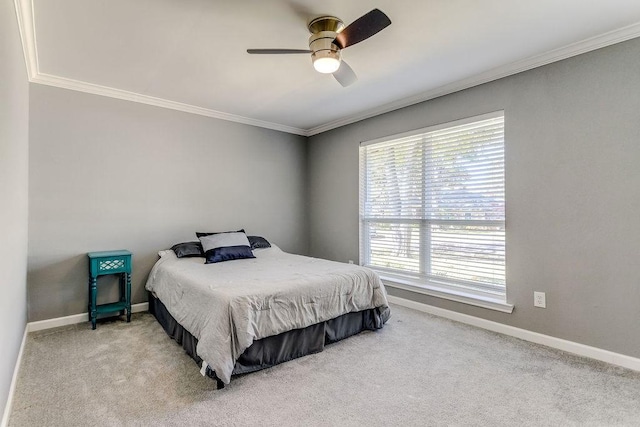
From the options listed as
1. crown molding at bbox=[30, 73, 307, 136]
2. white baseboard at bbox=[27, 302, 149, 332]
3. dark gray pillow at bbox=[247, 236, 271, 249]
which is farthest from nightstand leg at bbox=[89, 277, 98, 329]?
crown molding at bbox=[30, 73, 307, 136]

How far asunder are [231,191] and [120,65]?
193 centimetres

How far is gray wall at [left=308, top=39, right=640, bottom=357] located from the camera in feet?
7.72

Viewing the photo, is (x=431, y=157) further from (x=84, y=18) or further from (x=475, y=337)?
(x=84, y=18)

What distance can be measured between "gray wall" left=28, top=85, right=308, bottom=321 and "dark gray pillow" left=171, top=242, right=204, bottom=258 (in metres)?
0.30

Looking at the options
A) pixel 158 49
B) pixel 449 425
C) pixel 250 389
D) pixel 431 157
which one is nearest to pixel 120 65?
pixel 158 49

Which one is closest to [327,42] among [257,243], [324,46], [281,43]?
[324,46]

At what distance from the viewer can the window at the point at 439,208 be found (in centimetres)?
311

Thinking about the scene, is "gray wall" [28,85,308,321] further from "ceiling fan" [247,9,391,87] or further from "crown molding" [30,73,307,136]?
"ceiling fan" [247,9,391,87]

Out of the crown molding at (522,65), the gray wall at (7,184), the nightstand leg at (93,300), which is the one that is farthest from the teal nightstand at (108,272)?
the crown molding at (522,65)

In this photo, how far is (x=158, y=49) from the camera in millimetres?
2596

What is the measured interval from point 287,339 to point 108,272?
2.03 m

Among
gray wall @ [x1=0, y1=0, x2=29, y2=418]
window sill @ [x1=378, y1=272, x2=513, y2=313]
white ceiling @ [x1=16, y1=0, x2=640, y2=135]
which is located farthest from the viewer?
window sill @ [x1=378, y1=272, x2=513, y2=313]

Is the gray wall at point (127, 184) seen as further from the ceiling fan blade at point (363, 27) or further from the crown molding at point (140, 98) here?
the ceiling fan blade at point (363, 27)

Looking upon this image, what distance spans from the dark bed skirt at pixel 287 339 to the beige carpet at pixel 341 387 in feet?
0.21
